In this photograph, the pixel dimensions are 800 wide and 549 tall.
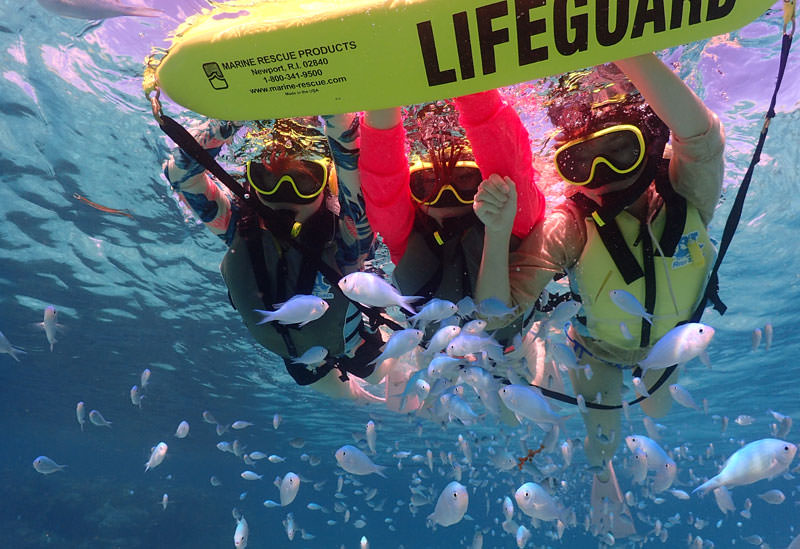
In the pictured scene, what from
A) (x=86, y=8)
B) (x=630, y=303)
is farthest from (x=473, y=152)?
(x=86, y=8)

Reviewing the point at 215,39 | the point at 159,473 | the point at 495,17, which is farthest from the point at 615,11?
the point at 159,473

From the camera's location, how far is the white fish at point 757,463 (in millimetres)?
3734

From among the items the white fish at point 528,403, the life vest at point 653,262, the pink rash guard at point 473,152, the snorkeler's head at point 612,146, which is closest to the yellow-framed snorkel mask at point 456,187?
the pink rash guard at point 473,152

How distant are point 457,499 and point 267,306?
10.7ft

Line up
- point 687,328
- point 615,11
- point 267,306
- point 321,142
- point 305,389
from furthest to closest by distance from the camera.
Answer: point 305,389
point 321,142
point 267,306
point 687,328
point 615,11

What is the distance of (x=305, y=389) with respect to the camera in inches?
1016

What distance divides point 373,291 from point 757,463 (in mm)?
3600

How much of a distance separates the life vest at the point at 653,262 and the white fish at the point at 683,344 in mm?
972

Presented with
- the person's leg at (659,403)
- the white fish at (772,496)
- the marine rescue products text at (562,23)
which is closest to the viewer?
the marine rescue products text at (562,23)

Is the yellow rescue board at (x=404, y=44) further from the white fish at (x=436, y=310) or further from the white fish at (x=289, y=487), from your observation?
the white fish at (x=289, y=487)

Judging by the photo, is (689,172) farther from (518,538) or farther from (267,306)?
(518,538)

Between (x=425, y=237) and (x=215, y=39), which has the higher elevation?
(x=215, y=39)

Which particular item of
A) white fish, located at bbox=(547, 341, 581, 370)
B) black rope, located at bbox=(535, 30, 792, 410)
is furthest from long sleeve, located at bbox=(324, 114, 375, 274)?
black rope, located at bbox=(535, 30, 792, 410)

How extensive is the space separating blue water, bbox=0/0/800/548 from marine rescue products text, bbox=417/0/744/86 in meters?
4.08
